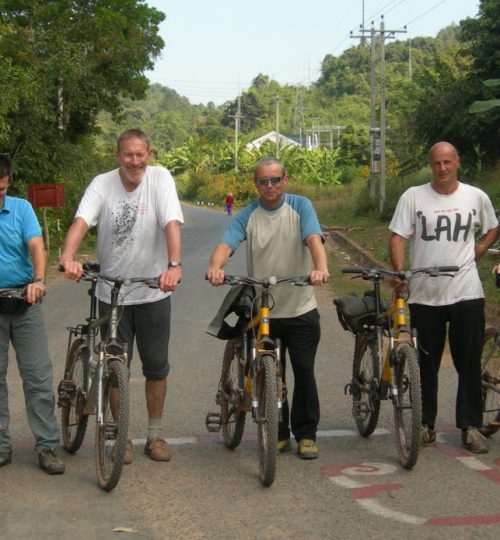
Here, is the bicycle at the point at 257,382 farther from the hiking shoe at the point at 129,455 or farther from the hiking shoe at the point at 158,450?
the hiking shoe at the point at 129,455

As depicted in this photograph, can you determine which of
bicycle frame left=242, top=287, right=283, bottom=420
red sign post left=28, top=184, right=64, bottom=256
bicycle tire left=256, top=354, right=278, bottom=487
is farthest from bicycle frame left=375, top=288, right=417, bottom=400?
red sign post left=28, top=184, right=64, bottom=256

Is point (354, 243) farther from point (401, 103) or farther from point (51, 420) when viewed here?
point (401, 103)

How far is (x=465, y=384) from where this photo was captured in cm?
620

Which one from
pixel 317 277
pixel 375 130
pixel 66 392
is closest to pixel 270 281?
pixel 317 277

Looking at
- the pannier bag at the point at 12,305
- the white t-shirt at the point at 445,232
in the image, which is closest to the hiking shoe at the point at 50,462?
the pannier bag at the point at 12,305

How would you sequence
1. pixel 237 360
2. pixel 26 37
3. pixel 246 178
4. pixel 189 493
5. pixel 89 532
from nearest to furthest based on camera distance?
pixel 89 532
pixel 189 493
pixel 237 360
pixel 26 37
pixel 246 178

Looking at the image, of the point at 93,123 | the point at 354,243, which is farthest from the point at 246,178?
the point at 354,243

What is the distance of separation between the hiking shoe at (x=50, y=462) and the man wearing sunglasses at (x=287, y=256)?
1471 mm

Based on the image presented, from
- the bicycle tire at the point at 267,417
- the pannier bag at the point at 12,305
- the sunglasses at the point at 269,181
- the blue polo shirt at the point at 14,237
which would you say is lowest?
the bicycle tire at the point at 267,417

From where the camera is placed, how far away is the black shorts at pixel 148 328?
586cm

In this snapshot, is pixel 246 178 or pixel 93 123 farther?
pixel 246 178

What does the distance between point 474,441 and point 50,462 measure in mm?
2629

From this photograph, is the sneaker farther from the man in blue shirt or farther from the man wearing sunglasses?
the man in blue shirt

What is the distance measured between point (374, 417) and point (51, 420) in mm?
2077
